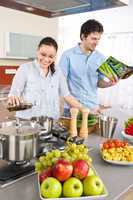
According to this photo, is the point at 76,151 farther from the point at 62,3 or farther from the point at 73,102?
the point at 62,3

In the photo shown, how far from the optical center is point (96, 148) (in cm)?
140

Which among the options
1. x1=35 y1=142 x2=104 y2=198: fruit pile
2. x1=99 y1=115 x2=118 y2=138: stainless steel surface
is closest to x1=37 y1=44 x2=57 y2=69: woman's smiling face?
x1=99 y1=115 x2=118 y2=138: stainless steel surface

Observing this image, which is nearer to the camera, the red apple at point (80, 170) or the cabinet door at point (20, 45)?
the red apple at point (80, 170)

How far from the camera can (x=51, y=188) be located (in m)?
0.83

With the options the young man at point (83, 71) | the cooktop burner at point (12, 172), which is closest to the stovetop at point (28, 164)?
the cooktop burner at point (12, 172)

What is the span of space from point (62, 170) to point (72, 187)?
0.06m

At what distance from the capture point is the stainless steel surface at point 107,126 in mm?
1586

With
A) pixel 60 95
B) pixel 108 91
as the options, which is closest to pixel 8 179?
pixel 60 95

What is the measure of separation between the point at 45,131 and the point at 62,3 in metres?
0.87

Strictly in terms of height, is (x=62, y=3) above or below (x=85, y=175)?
above

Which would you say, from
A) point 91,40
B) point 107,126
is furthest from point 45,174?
point 91,40

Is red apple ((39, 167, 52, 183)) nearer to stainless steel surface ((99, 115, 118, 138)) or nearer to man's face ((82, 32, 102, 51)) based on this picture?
stainless steel surface ((99, 115, 118, 138))

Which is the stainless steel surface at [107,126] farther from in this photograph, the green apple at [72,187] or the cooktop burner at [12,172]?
the green apple at [72,187]

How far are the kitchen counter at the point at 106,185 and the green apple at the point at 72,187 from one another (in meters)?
0.10
